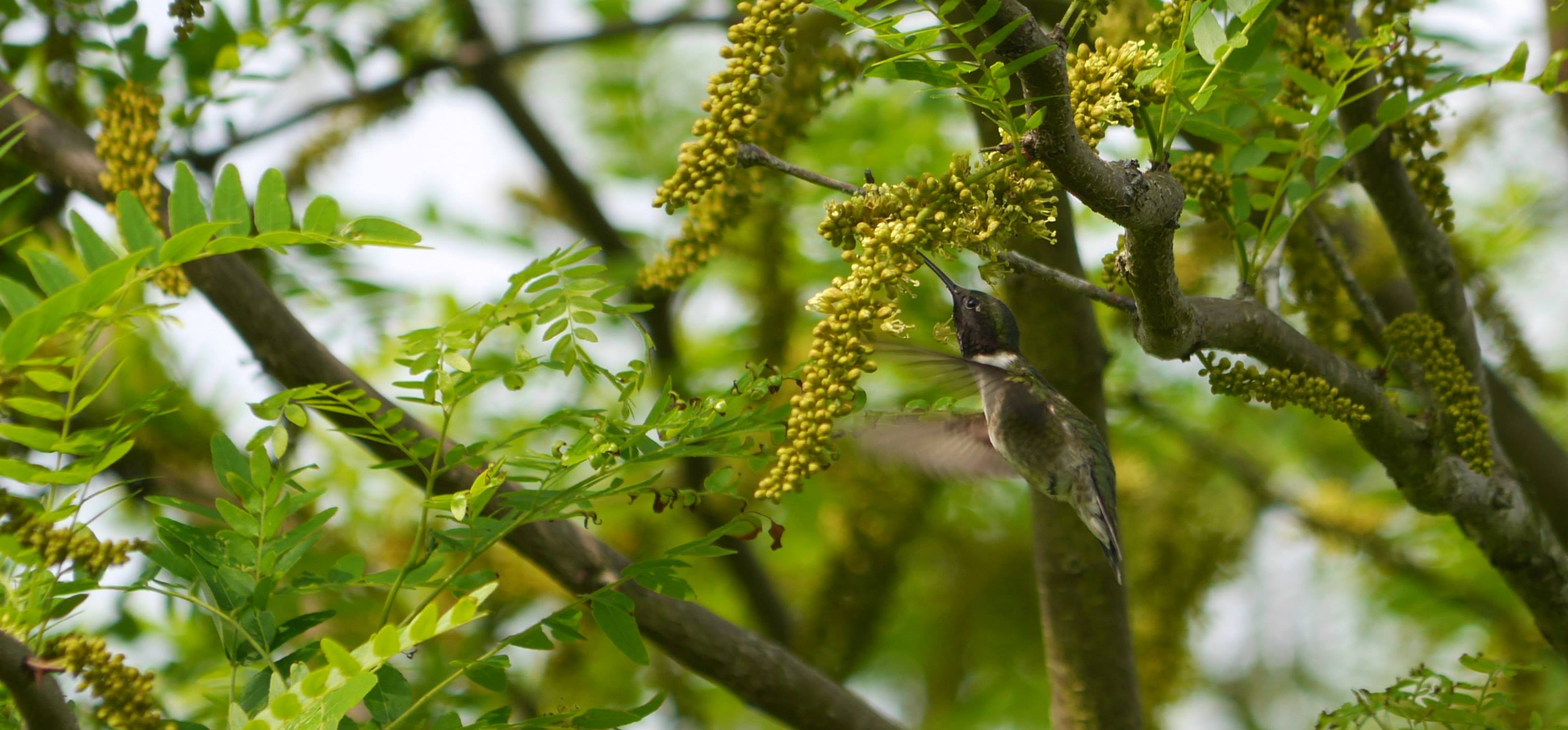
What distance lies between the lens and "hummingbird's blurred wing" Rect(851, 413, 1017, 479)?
2535mm

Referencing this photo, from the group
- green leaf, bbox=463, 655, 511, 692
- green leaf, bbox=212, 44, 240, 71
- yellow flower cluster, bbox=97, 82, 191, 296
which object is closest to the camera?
green leaf, bbox=463, 655, 511, 692

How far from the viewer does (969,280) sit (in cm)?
408

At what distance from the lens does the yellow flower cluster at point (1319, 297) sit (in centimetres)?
268

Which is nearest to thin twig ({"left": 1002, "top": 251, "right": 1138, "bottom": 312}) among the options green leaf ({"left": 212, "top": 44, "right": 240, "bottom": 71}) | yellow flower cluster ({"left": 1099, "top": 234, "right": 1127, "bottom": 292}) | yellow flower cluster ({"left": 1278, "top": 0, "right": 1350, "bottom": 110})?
yellow flower cluster ({"left": 1099, "top": 234, "right": 1127, "bottom": 292})

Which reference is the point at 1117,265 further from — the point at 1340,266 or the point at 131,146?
the point at 131,146

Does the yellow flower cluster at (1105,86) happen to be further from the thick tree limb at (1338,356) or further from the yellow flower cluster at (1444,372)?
the yellow flower cluster at (1444,372)

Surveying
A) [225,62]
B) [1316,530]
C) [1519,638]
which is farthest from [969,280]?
[225,62]

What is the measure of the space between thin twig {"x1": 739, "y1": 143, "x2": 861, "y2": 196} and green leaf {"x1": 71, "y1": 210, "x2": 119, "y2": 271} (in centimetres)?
90

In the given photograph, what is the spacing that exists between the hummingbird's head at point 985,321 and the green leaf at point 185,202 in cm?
134

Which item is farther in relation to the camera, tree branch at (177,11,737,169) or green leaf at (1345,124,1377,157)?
tree branch at (177,11,737,169)

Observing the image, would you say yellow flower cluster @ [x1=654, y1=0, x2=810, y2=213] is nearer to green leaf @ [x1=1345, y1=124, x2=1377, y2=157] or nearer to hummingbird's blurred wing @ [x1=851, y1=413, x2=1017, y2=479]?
hummingbird's blurred wing @ [x1=851, y1=413, x2=1017, y2=479]

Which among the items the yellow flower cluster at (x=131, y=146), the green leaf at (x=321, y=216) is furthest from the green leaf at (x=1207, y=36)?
the yellow flower cluster at (x=131, y=146)

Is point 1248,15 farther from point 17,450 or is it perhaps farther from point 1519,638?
point 1519,638

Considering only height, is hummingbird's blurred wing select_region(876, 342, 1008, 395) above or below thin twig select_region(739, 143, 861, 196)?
below
